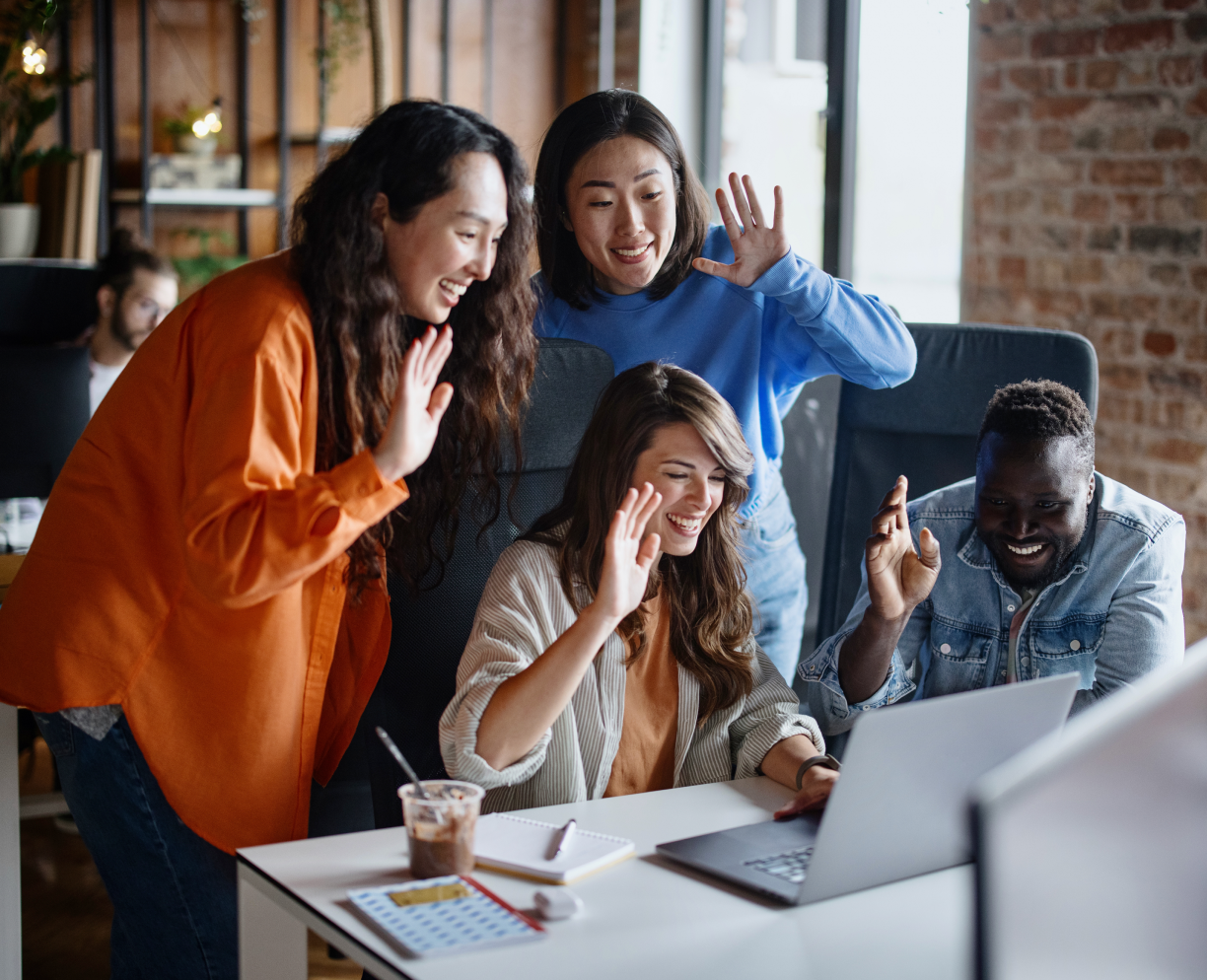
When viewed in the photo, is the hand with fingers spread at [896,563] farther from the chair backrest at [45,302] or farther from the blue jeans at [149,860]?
the chair backrest at [45,302]

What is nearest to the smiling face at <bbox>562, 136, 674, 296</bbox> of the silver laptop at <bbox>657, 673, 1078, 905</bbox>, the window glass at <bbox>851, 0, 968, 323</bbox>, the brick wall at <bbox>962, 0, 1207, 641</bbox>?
the silver laptop at <bbox>657, 673, 1078, 905</bbox>

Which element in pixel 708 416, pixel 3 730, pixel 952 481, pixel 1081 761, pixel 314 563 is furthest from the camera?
pixel 952 481

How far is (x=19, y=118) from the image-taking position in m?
4.84

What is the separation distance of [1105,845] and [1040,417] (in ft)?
3.23

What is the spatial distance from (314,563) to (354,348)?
0.87ft

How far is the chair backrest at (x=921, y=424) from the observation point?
2.04 m

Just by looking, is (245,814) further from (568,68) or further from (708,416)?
(568,68)

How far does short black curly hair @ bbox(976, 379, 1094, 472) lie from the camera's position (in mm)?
1569

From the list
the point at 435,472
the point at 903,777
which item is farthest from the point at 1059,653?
the point at 435,472

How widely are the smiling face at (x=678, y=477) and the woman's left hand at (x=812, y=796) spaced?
1.00 ft

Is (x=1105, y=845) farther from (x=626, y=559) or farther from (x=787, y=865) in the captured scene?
(x=626, y=559)

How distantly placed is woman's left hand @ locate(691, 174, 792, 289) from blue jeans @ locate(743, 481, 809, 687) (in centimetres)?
37

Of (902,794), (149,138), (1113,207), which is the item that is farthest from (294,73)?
(902,794)

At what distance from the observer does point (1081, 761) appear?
63cm
